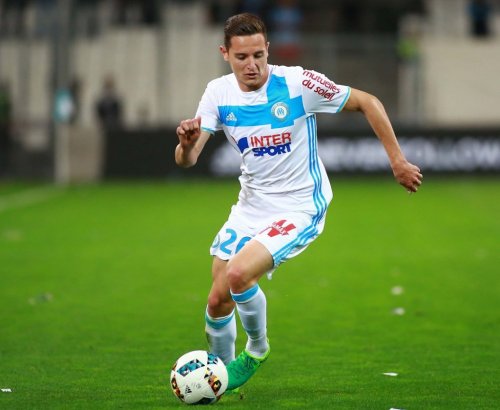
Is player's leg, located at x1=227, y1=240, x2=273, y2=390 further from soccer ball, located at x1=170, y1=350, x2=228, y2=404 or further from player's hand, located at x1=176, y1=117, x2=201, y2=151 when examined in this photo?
player's hand, located at x1=176, y1=117, x2=201, y2=151

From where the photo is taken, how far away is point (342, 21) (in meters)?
31.2

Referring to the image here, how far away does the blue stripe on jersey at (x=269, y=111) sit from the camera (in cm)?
740

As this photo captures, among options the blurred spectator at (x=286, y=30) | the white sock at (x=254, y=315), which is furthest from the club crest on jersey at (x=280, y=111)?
the blurred spectator at (x=286, y=30)

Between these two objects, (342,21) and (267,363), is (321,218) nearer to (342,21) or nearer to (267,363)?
(267,363)

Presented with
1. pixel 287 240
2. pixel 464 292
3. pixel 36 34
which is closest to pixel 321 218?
pixel 287 240

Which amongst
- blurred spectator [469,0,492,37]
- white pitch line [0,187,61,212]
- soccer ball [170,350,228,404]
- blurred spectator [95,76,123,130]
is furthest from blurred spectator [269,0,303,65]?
soccer ball [170,350,228,404]

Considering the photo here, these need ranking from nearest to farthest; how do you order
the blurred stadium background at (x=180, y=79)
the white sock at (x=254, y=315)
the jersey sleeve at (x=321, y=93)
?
the white sock at (x=254, y=315), the jersey sleeve at (x=321, y=93), the blurred stadium background at (x=180, y=79)

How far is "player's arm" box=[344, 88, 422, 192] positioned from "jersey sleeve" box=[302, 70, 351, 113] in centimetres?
5

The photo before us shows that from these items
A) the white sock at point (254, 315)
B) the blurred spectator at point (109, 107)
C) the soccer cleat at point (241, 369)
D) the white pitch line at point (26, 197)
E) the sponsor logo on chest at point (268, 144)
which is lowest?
the white pitch line at point (26, 197)

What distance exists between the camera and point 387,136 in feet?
24.0

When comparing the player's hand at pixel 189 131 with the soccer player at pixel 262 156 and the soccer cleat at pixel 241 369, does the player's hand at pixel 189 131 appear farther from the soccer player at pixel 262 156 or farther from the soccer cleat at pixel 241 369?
the soccer cleat at pixel 241 369

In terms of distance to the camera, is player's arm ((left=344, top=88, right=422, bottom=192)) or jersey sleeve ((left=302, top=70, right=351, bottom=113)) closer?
player's arm ((left=344, top=88, right=422, bottom=192))

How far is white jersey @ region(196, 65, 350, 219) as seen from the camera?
7.41 meters

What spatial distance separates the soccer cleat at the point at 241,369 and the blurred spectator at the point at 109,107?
843 inches
